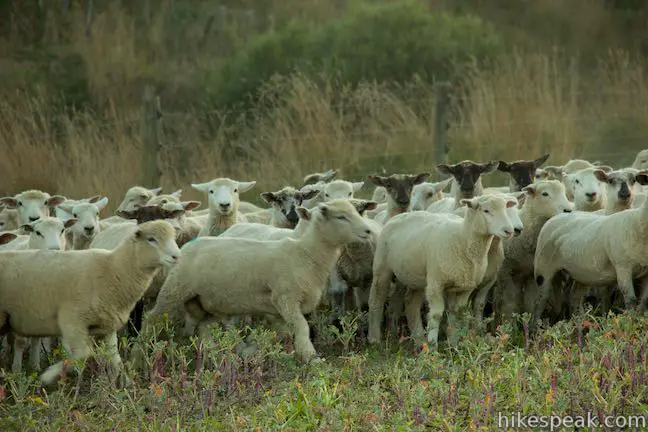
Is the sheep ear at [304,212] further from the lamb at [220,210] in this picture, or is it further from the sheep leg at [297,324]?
the lamb at [220,210]

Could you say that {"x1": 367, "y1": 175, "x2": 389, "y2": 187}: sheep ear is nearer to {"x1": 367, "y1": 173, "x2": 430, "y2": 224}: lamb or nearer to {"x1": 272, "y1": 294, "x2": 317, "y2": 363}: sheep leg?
{"x1": 367, "y1": 173, "x2": 430, "y2": 224}: lamb

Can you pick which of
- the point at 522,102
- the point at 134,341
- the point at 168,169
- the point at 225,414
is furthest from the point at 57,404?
the point at 522,102

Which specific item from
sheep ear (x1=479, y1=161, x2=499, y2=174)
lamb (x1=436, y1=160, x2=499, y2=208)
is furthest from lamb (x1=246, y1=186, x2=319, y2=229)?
sheep ear (x1=479, y1=161, x2=499, y2=174)

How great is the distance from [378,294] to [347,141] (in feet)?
29.5

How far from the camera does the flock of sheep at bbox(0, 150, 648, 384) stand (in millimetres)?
10391

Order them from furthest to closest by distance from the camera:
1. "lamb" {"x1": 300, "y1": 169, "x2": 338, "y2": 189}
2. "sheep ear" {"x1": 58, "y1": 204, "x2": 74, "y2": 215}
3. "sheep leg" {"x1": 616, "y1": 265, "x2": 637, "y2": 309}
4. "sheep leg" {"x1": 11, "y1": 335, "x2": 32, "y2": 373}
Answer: "lamb" {"x1": 300, "y1": 169, "x2": 338, "y2": 189} → "sheep ear" {"x1": 58, "y1": 204, "x2": 74, "y2": 215} → "sheep leg" {"x1": 616, "y1": 265, "x2": 637, "y2": 309} → "sheep leg" {"x1": 11, "y1": 335, "x2": 32, "y2": 373}

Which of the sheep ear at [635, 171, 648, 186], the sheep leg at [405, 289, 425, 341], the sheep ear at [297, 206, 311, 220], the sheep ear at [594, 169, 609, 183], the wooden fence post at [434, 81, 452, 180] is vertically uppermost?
the sheep ear at [635, 171, 648, 186]

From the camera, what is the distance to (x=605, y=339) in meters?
9.65

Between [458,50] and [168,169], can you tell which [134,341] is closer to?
[168,169]

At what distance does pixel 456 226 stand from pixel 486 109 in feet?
31.2

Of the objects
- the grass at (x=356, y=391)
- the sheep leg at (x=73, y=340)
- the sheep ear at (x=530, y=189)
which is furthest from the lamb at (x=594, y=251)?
the sheep leg at (x=73, y=340)

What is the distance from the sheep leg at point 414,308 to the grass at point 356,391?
1.60m

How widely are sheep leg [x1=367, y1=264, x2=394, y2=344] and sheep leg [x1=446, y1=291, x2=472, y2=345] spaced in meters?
0.69

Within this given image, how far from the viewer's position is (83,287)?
1030cm
